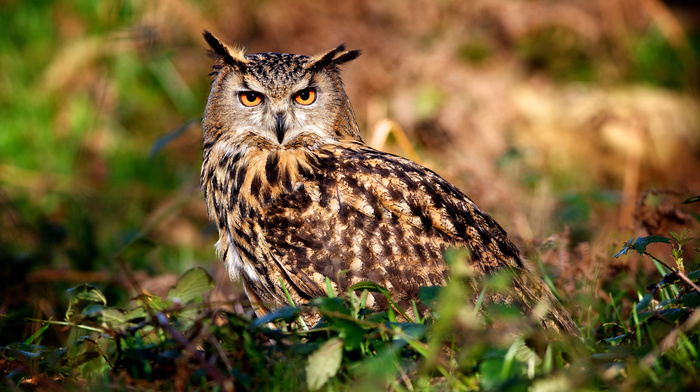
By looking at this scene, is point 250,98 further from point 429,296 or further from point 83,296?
point 429,296

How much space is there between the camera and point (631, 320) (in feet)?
7.77

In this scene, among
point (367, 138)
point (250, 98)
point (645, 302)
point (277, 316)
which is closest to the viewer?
point (277, 316)

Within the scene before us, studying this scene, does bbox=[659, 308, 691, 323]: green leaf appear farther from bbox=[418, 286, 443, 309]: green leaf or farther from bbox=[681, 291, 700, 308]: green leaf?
bbox=[418, 286, 443, 309]: green leaf

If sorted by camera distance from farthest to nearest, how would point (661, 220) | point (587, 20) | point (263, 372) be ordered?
point (587, 20) → point (661, 220) → point (263, 372)

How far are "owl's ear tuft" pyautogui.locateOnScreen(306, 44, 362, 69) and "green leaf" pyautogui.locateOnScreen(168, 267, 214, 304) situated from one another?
1238 mm

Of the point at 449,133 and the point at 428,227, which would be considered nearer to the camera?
the point at 428,227

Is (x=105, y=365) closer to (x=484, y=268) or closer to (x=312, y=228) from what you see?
(x=312, y=228)

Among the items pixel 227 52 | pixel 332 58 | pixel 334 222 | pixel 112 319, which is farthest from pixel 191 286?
pixel 332 58

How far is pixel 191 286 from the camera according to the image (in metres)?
2.26

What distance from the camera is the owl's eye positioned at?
122 inches

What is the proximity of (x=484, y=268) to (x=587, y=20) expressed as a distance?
5.04 meters

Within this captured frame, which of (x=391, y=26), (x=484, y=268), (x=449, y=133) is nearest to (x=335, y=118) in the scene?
(x=484, y=268)

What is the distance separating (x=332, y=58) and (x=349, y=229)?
112 centimetres

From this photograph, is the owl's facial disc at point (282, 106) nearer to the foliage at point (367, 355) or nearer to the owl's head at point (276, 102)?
the owl's head at point (276, 102)
